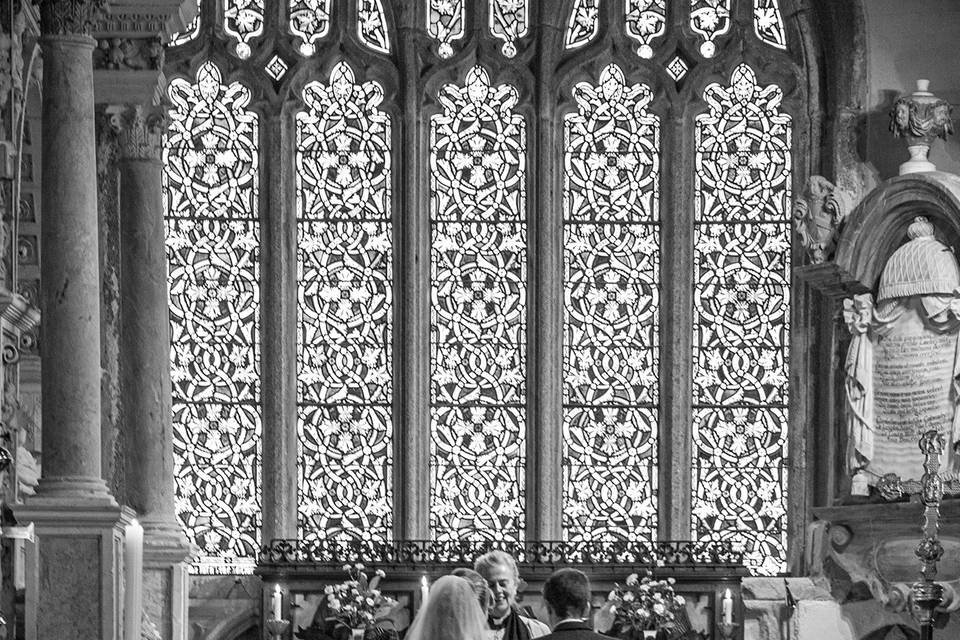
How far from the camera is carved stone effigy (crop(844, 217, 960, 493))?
50.8 feet

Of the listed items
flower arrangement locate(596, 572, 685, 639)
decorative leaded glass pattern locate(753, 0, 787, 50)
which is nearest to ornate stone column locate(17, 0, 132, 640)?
flower arrangement locate(596, 572, 685, 639)

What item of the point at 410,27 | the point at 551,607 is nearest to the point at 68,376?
the point at 551,607

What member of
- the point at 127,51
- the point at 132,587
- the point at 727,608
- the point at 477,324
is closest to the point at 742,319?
the point at 477,324

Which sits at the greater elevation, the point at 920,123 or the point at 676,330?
the point at 920,123

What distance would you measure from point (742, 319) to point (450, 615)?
10238 millimetres

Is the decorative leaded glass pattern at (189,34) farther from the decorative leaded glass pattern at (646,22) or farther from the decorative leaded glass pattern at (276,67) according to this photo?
the decorative leaded glass pattern at (646,22)

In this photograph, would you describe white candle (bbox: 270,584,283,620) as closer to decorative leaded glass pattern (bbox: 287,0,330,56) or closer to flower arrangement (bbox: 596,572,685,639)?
flower arrangement (bbox: 596,572,685,639)

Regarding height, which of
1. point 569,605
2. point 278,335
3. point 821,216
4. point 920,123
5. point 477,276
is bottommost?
point 569,605

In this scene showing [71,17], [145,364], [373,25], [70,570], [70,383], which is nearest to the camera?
[70,570]

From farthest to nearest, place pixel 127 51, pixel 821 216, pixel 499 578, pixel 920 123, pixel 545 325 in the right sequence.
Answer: pixel 545 325, pixel 821 216, pixel 920 123, pixel 127 51, pixel 499 578

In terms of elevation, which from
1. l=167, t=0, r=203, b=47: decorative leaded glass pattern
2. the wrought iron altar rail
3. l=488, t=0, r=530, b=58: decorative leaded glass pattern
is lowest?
the wrought iron altar rail

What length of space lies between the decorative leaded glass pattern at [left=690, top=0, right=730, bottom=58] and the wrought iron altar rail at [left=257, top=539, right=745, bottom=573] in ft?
12.4

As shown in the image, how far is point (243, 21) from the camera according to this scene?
17.6m

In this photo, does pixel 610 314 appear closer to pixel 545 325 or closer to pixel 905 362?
pixel 545 325
